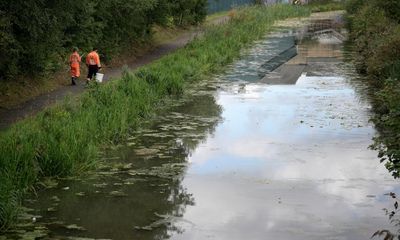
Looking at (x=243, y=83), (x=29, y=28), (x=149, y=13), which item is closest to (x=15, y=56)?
(x=29, y=28)

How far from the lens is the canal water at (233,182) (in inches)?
335

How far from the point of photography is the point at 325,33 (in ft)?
153

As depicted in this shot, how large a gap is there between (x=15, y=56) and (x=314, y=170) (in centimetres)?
967

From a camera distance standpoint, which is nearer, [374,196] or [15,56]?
[374,196]

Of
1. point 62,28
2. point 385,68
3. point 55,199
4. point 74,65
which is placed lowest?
point 55,199

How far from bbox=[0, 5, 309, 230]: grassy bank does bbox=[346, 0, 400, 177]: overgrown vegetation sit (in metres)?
5.29

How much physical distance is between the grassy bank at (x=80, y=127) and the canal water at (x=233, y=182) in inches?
14.1

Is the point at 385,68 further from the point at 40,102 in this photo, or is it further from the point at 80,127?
the point at 40,102

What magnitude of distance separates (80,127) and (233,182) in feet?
11.6

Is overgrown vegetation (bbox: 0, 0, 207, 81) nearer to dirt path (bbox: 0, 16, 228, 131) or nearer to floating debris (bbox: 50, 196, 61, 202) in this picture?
dirt path (bbox: 0, 16, 228, 131)

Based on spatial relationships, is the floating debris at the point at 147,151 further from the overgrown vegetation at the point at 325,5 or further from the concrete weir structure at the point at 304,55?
the overgrown vegetation at the point at 325,5

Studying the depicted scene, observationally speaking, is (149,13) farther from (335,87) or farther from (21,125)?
(21,125)

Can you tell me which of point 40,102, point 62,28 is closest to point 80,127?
point 40,102

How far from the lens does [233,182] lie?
1063cm
